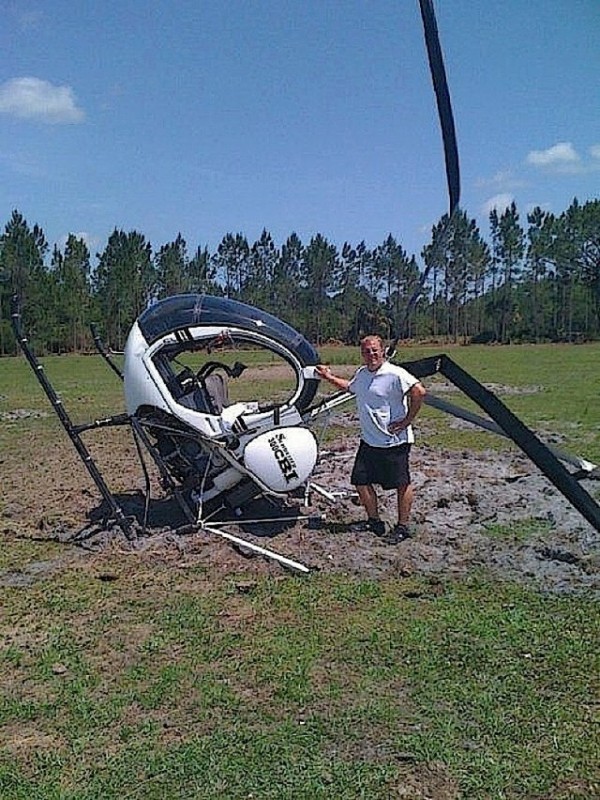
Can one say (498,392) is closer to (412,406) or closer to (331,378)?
(331,378)

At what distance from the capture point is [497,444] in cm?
1316

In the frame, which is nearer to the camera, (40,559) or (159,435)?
(40,559)

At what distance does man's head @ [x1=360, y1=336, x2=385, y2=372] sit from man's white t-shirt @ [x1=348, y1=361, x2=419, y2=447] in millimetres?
49

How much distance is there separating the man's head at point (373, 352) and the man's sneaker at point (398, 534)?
143cm

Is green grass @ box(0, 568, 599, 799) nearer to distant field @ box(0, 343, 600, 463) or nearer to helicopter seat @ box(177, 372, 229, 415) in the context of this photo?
helicopter seat @ box(177, 372, 229, 415)

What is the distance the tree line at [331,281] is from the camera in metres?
69.2

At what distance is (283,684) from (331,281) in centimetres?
8029

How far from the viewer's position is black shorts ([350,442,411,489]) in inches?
320

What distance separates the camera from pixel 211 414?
328 inches

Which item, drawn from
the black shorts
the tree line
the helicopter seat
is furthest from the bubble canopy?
the tree line

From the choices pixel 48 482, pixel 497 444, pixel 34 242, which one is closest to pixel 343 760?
pixel 48 482

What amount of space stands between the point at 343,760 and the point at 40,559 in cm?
444

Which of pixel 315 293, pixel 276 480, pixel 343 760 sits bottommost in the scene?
pixel 343 760

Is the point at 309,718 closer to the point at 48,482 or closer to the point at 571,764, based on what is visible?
the point at 571,764
